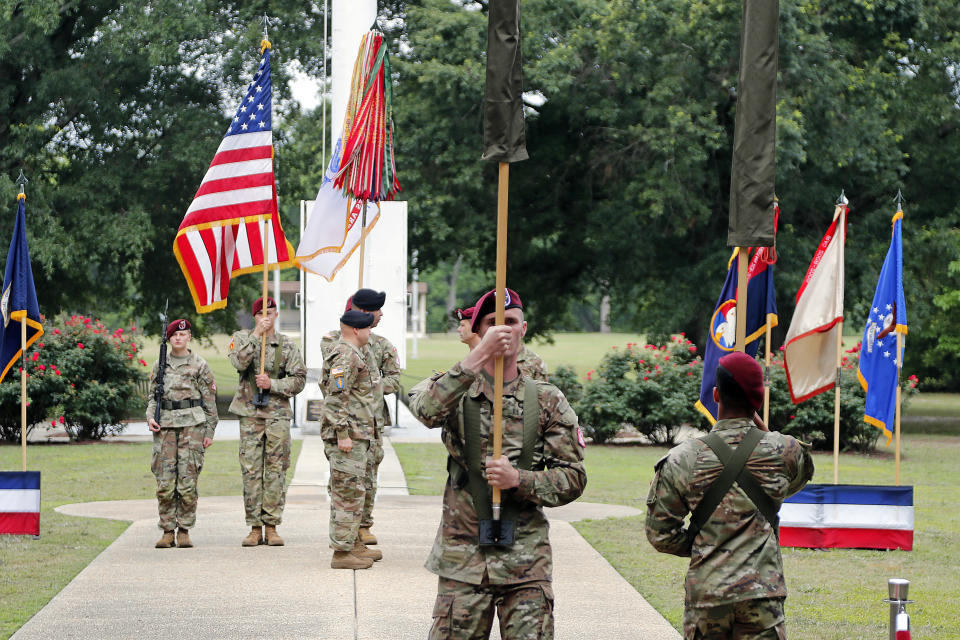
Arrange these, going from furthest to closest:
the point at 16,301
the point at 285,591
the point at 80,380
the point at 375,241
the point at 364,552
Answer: the point at 80,380 < the point at 375,241 < the point at 16,301 < the point at 364,552 < the point at 285,591

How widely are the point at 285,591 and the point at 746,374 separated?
199 inches

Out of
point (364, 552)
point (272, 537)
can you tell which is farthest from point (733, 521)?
point (272, 537)

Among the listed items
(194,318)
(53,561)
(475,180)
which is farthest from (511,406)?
(194,318)

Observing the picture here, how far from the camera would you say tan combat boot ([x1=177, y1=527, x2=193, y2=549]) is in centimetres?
1115

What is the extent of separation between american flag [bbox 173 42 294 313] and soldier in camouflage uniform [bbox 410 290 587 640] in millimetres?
6878

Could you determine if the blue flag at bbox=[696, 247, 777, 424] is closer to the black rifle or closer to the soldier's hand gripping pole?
the black rifle

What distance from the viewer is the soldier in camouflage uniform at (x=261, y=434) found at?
11.3m

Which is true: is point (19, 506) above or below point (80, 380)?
below

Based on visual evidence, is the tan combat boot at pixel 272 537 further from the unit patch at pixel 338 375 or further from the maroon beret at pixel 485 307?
the maroon beret at pixel 485 307

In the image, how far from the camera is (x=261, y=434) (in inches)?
448

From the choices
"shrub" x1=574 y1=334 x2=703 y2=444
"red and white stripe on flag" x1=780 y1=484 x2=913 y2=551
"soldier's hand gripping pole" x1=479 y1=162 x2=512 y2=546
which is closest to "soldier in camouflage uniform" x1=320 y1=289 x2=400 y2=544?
"red and white stripe on flag" x1=780 y1=484 x2=913 y2=551

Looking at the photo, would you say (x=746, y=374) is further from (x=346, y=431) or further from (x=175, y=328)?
(x=175, y=328)

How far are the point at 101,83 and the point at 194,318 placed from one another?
8.16 m

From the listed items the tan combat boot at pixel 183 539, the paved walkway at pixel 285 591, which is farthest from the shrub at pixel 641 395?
the tan combat boot at pixel 183 539
